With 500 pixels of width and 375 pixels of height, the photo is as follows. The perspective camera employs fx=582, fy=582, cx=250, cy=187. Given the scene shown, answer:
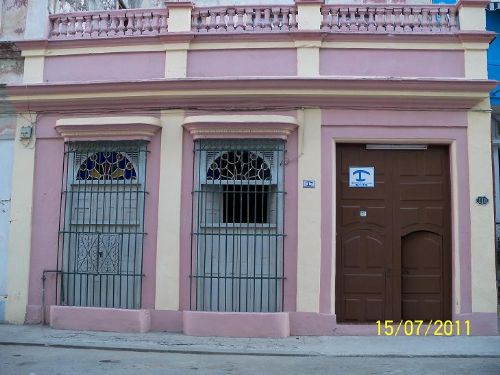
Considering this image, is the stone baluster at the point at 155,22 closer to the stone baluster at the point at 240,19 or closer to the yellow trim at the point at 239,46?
the yellow trim at the point at 239,46

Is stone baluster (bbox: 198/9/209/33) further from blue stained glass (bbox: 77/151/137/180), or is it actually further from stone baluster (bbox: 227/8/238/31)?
blue stained glass (bbox: 77/151/137/180)

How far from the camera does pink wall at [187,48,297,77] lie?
8.59 meters

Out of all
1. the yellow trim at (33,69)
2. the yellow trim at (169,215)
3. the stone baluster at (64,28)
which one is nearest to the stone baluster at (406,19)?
the yellow trim at (169,215)

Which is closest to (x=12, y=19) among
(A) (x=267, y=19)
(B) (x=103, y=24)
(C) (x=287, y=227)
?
(B) (x=103, y=24)

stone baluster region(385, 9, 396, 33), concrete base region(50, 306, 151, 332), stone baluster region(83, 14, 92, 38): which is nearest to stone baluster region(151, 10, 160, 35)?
stone baluster region(83, 14, 92, 38)

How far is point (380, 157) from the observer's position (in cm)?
861

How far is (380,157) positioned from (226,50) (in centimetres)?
279

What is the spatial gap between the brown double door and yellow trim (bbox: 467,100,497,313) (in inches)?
14.6

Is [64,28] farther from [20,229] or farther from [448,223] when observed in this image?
[448,223]

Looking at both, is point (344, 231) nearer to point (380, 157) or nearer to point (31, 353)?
point (380, 157)

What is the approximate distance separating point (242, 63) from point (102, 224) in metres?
3.18

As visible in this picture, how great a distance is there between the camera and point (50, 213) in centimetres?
881

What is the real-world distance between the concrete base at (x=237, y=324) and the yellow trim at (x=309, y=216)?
0.41 m

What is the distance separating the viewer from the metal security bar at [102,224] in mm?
8555
